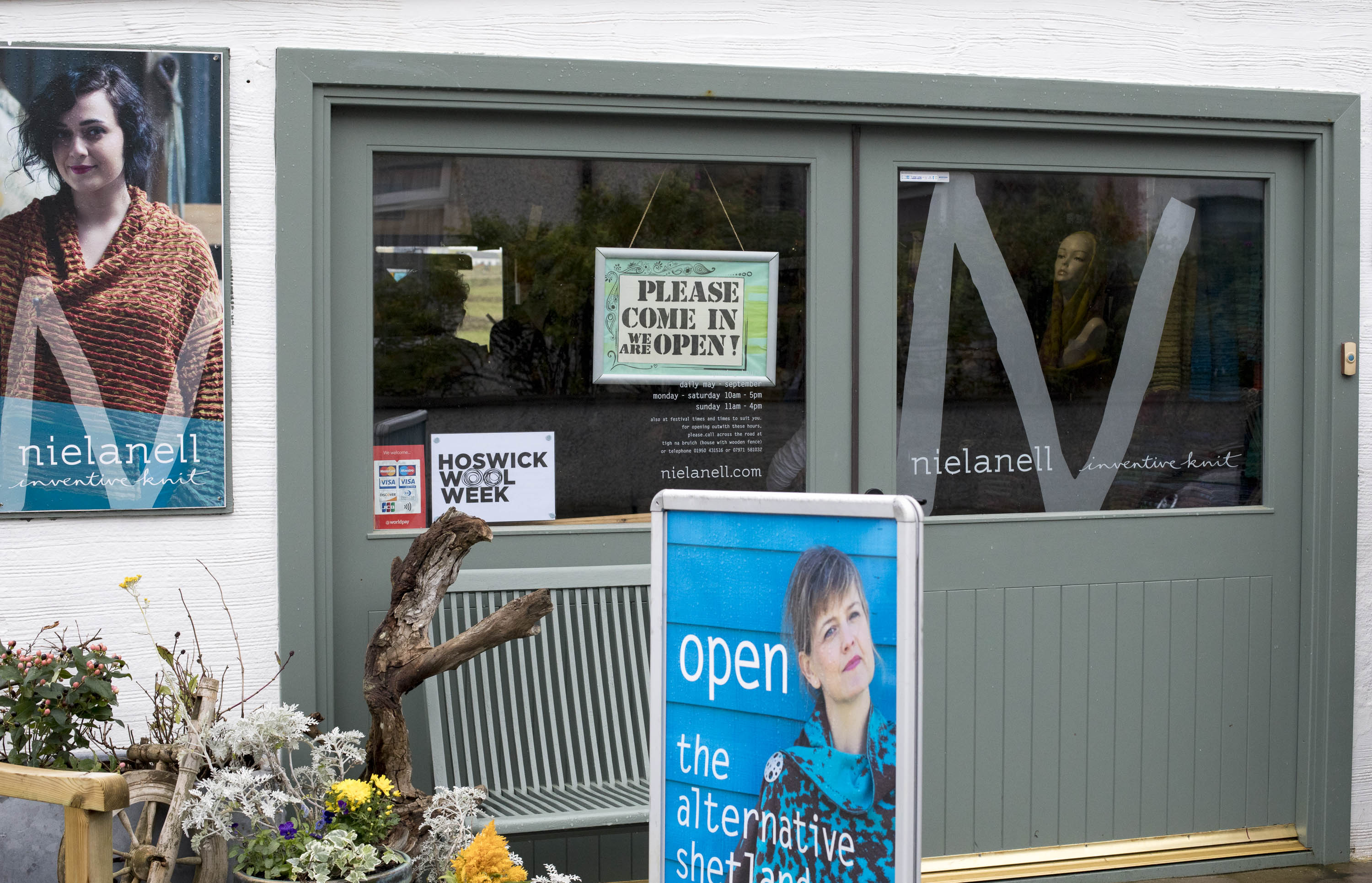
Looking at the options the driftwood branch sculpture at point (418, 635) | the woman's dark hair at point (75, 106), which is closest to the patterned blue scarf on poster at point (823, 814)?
the driftwood branch sculpture at point (418, 635)

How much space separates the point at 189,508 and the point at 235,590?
26 cm

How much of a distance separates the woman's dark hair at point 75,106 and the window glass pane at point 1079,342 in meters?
2.23

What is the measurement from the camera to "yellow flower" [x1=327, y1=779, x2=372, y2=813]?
278 cm

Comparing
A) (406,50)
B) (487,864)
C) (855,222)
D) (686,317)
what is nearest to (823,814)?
(487,864)

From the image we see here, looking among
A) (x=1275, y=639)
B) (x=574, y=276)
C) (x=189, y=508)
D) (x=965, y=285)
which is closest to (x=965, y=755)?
(x=1275, y=639)

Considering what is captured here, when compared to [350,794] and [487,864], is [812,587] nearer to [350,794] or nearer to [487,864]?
[487,864]

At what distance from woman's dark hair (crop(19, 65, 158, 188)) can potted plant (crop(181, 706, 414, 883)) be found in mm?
1530

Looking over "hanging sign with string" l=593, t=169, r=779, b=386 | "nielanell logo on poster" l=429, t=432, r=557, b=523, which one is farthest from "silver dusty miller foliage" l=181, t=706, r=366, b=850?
"hanging sign with string" l=593, t=169, r=779, b=386

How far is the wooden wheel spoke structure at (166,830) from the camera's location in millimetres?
2773

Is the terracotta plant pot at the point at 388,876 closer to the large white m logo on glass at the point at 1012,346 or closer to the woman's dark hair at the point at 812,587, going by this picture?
the woman's dark hair at the point at 812,587

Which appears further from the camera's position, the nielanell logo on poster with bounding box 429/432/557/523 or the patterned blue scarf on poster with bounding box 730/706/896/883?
the nielanell logo on poster with bounding box 429/432/557/523

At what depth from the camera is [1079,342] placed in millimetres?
4074

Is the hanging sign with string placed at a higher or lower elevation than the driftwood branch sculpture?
higher

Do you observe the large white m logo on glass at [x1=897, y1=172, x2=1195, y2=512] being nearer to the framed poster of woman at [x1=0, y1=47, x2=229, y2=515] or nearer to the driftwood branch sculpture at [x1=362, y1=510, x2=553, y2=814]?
the driftwood branch sculpture at [x1=362, y1=510, x2=553, y2=814]
